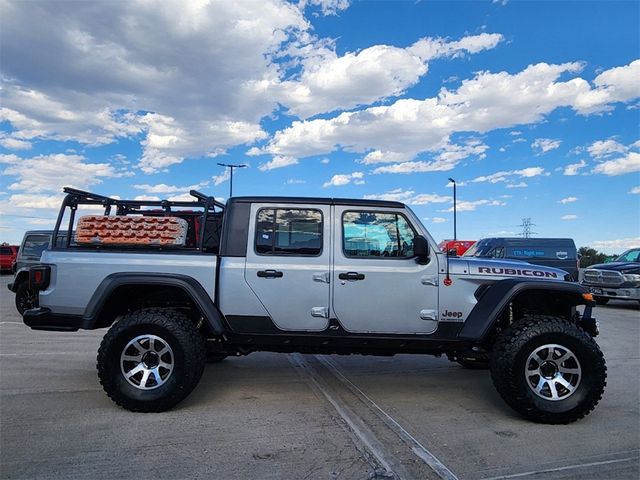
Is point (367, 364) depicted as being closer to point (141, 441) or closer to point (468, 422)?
point (468, 422)

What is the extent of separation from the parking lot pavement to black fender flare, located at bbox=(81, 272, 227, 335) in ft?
2.76

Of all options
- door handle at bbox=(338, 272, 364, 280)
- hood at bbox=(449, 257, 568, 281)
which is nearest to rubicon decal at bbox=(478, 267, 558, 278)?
hood at bbox=(449, 257, 568, 281)

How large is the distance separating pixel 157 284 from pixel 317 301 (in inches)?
59.9

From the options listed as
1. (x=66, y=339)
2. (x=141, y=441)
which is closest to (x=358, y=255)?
(x=141, y=441)

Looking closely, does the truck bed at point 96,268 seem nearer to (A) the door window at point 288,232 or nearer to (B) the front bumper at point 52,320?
(B) the front bumper at point 52,320

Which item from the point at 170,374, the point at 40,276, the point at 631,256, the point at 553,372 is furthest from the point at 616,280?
the point at 40,276

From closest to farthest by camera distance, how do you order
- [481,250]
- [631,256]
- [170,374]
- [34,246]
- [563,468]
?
[563,468] → [170,374] → [34,246] → [631,256] → [481,250]

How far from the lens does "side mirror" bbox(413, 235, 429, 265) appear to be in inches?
184

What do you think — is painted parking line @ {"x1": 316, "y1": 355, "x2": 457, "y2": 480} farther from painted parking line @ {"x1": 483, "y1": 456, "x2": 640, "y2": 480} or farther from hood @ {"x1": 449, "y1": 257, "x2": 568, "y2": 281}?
hood @ {"x1": 449, "y1": 257, "x2": 568, "y2": 281}

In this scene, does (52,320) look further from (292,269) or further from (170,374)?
(292,269)

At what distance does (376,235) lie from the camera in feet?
16.1

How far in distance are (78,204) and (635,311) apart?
14.6 m

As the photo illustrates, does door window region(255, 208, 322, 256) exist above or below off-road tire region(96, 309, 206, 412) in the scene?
above

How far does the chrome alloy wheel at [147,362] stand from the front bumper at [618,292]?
13.5m
